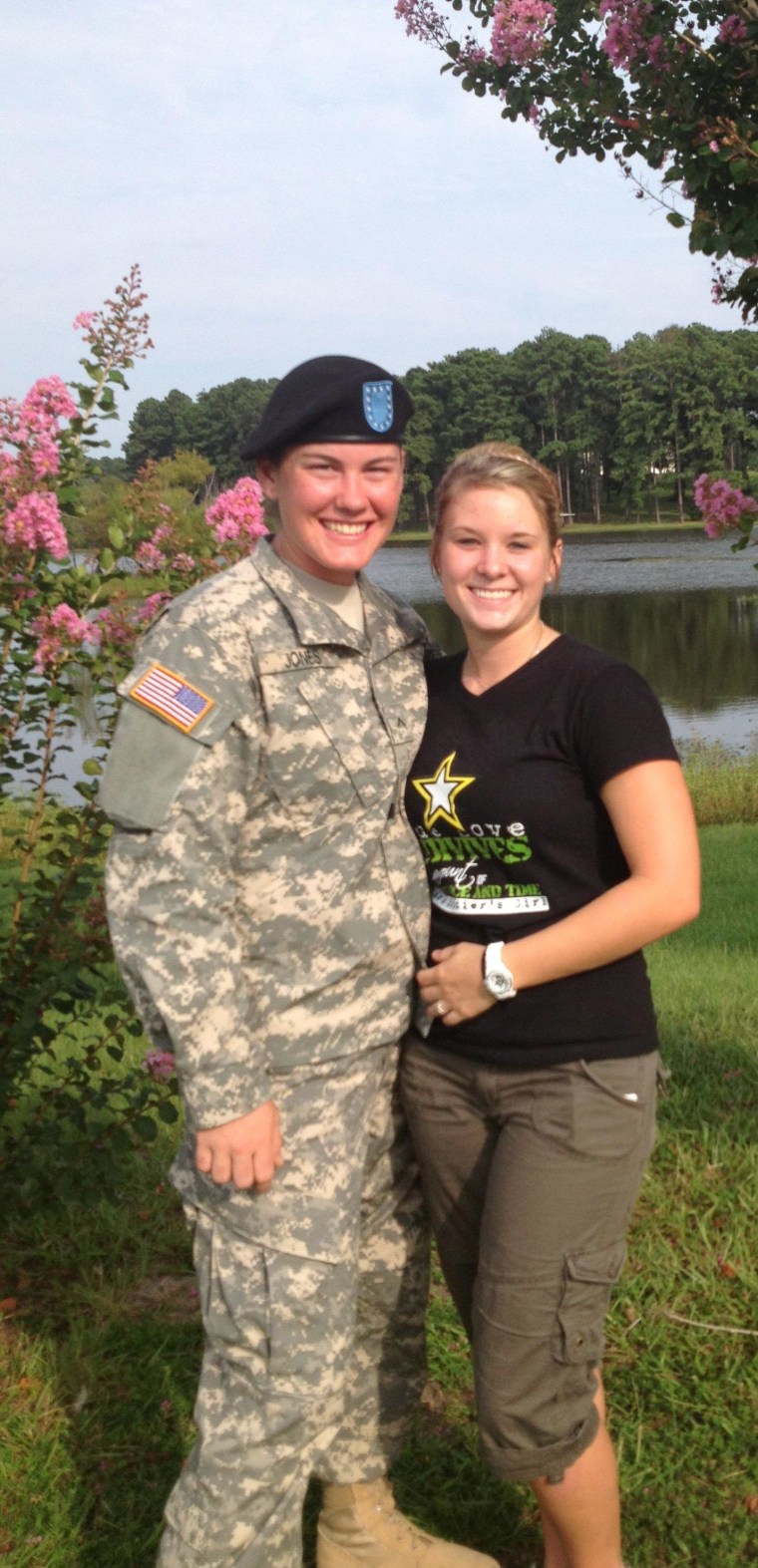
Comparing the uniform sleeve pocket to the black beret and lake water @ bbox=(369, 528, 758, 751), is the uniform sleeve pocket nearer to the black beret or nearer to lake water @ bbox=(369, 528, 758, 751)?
the black beret

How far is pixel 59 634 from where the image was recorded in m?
3.36

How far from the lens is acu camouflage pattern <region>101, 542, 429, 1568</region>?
84.4 inches

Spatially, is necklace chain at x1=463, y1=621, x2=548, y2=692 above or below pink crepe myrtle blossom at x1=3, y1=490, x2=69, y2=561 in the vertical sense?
below

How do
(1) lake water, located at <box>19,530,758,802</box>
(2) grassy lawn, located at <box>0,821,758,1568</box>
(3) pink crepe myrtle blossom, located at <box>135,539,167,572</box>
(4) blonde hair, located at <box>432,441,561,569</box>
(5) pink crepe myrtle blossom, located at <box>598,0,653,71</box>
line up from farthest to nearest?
1. (1) lake water, located at <box>19,530,758,802</box>
2. (5) pink crepe myrtle blossom, located at <box>598,0,653,71</box>
3. (3) pink crepe myrtle blossom, located at <box>135,539,167,572</box>
4. (2) grassy lawn, located at <box>0,821,758,1568</box>
5. (4) blonde hair, located at <box>432,441,561,569</box>

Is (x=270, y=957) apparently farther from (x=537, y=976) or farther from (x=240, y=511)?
(x=240, y=511)

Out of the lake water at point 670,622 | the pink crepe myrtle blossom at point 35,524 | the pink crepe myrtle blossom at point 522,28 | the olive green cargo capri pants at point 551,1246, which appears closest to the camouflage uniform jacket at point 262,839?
the olive green cargo capri pants at point 551,1246

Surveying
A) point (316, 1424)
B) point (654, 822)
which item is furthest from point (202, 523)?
point (316, 1424)

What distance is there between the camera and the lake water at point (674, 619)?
2255 centimetres

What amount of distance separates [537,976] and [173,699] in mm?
754

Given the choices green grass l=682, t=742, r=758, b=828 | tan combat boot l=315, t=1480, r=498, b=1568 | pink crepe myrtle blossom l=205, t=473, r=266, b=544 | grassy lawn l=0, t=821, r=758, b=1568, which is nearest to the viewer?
tan combat boot l=315, t=1480, r=498, b=1568

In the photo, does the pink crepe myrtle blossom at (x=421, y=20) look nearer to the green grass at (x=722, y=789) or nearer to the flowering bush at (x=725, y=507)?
the flowering bush at (x=725, y=507)

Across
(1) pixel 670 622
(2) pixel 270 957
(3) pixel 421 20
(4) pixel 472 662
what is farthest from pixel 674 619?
(2) pixel 270 957

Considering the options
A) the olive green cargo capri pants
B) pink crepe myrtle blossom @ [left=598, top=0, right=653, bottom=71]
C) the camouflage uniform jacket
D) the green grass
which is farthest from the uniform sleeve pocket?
the green grass

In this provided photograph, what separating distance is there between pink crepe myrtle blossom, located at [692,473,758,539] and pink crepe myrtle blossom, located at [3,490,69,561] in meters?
1.98
